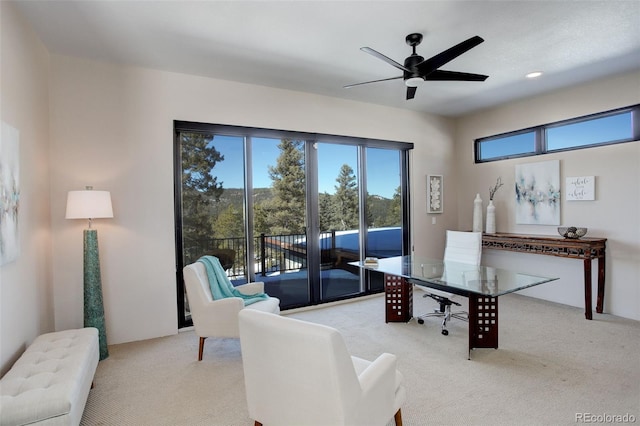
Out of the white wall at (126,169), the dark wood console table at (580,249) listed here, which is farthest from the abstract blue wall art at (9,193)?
the dark wood console table at (580,249)

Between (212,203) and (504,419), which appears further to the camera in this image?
(212,203)

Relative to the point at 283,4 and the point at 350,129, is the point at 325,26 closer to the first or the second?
the point at 283,4

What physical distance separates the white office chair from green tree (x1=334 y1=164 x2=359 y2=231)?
139cm

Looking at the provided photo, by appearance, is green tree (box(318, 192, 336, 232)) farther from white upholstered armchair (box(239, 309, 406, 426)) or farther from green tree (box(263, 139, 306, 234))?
white upholstered armchair (box(239, 309, 406, 426))

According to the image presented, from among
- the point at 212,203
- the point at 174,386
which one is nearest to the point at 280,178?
the point at 212,203

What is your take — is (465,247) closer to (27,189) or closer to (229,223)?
(229,223)

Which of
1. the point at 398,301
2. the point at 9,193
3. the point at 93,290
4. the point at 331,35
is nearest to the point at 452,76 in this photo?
the point at 331,35

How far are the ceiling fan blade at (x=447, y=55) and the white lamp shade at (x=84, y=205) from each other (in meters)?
3.07

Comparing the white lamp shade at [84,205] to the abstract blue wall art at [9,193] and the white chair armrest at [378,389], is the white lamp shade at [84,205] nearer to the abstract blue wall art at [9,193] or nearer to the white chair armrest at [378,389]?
the abstract blue wall art at [9,193]

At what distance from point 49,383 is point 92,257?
Answer: 149 centimetres

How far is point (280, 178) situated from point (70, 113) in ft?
7.58

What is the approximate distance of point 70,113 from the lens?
10.5 ft

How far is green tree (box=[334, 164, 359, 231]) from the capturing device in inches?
187
